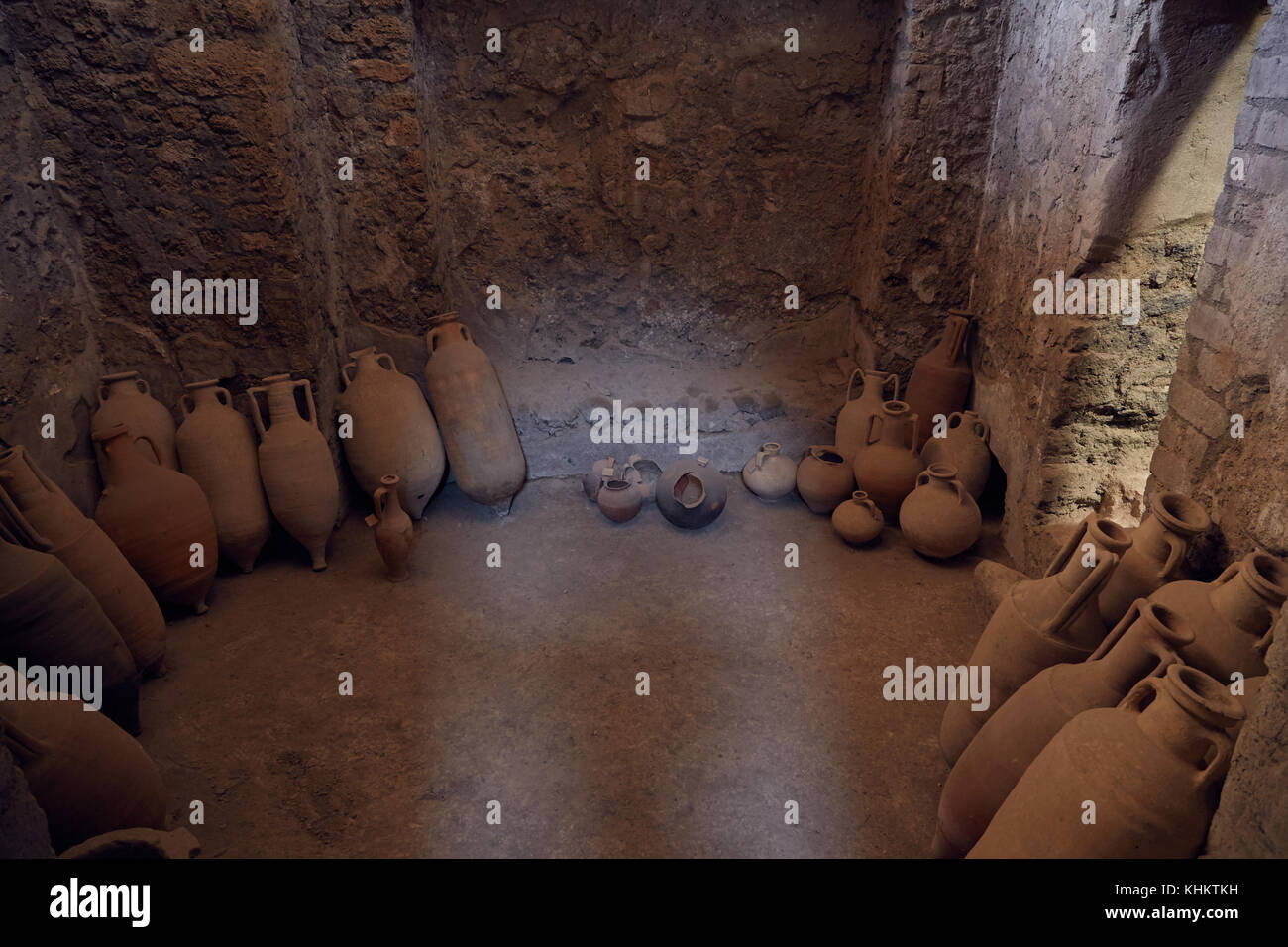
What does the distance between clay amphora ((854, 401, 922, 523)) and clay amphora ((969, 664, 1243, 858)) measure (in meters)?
1.94

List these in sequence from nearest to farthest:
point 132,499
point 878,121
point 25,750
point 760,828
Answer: point 25,750
point 760,828
point 132,499
point 878,121

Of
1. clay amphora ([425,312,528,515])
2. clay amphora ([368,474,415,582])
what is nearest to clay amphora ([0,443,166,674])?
clay amphora ([368,474,415,582])

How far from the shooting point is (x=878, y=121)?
3.84 meters

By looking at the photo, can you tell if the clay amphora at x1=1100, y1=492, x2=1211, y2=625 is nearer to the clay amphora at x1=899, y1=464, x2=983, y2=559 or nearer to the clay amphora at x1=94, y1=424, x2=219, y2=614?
the clay amphora at x1=899, y1=464, x2=983, y2=559

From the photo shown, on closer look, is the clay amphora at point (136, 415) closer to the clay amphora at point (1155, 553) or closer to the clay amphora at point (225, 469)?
the clay amphora at point (225, 469)

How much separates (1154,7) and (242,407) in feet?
11.8

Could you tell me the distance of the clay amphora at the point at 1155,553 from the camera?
6.48ft

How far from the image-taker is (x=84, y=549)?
2.43 m

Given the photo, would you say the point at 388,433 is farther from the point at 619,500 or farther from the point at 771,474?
the point at 771,474

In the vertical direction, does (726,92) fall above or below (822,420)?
above

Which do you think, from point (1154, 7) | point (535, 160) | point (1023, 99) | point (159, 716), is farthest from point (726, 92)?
point (159, 716)

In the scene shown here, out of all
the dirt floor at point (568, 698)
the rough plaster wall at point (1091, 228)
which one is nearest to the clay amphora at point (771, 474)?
the dirt floor at point (568, 698)

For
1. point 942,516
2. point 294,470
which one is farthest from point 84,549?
point 942,516

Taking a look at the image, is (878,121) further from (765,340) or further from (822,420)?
(822,420)
